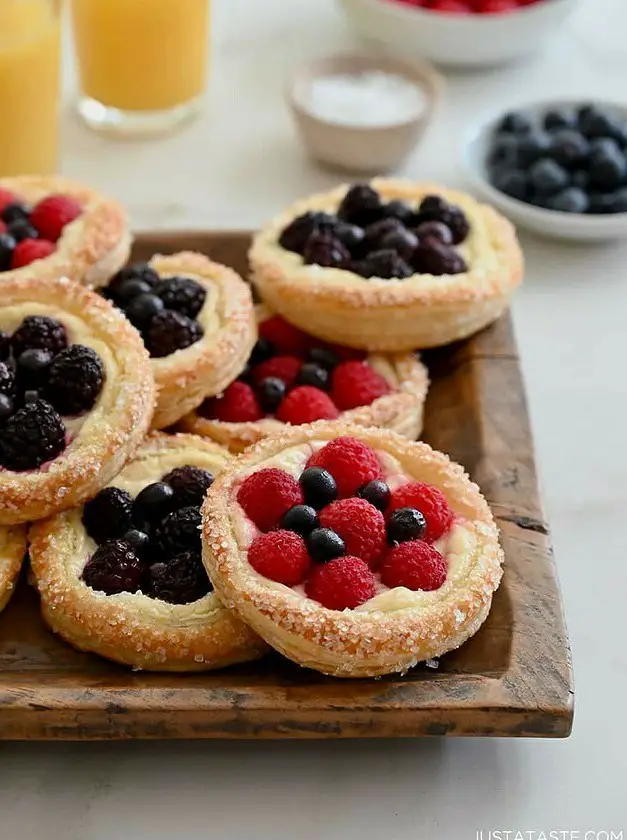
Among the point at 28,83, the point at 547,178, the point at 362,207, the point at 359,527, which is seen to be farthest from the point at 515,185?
the point at 359,527

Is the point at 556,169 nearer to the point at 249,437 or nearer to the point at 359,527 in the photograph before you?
the point at 249,437

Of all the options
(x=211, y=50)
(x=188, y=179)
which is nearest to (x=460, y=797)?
(x=188, y=179)

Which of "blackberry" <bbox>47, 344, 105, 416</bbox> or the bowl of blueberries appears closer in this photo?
"blackberry" <bbox>47, 344, 105, 416</bbox>

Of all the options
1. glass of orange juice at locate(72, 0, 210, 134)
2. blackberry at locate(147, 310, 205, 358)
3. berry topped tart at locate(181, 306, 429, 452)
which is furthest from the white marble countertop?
blackberry at locate(147, 310, 205, 358)

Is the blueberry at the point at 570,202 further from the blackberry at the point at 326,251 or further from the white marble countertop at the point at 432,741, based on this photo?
the blackberry at the point at 326,251

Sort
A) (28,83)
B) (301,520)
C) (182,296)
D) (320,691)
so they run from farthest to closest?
(28,83), (182,296), (301,520), (320,691)

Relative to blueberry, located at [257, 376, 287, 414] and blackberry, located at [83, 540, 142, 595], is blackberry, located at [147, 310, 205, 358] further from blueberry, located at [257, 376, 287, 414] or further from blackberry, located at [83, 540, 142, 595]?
blackberry, located at [83, 540, 142, 595]

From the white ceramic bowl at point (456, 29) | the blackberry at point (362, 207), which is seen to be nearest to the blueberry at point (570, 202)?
the blackberry at point (362, 207)
